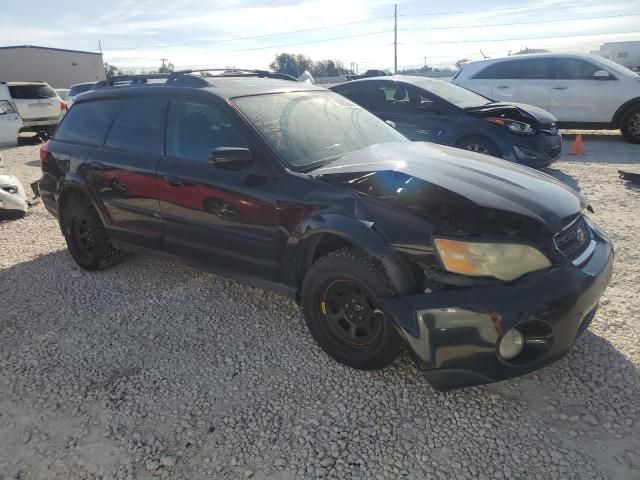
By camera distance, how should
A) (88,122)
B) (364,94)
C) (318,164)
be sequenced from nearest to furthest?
(318,164)
(88,122)
(364,94)

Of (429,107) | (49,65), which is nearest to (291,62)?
(49,65)

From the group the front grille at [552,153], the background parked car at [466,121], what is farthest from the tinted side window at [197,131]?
the front grille at [552,153]

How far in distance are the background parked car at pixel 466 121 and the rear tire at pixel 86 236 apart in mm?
4405

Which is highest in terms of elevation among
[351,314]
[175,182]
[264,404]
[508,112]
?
[508,112]

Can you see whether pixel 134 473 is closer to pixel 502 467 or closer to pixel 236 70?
pixel 502 467

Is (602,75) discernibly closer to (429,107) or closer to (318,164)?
(429,107)

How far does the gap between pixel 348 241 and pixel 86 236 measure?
2928mm

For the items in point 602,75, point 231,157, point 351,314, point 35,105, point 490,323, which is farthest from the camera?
point 35,105

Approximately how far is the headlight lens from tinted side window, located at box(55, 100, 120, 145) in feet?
16.0

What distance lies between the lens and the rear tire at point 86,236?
14.2 ft

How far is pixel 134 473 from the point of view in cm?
219

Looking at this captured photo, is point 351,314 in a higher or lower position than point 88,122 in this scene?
lower

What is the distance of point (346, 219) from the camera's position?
8.71 feet

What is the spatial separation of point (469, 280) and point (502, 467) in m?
0.82
